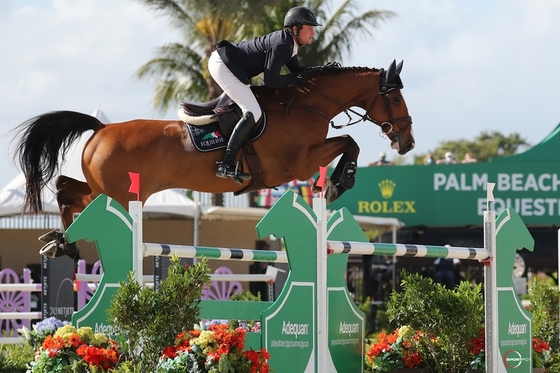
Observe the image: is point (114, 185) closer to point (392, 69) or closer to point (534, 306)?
point (392, 69)

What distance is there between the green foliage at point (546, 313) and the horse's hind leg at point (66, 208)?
3158 millimetres

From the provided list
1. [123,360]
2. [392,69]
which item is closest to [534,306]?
[392,69]

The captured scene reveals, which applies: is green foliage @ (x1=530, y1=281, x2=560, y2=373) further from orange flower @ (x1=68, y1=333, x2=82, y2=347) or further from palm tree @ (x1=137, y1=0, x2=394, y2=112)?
palm tree @ (x1=137, y1=0, x2=394, y2=112)

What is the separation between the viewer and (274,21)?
677 inches

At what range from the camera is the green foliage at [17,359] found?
233 inches

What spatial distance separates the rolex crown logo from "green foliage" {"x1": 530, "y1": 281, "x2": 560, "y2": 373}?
8268mm

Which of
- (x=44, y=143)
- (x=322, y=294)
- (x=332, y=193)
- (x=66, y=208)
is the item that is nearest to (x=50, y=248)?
(x=66, y=208)

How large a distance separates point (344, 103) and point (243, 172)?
91cm

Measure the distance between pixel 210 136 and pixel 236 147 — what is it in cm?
23

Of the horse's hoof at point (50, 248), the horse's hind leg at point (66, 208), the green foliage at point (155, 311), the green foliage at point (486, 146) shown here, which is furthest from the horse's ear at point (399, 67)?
the green foliage at point (486, 146)

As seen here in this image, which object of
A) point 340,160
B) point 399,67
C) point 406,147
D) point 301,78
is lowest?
point 340,160

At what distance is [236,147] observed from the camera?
5.73 meters

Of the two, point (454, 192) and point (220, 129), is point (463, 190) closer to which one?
point (454, 192)

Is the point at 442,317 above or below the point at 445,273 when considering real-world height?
below
